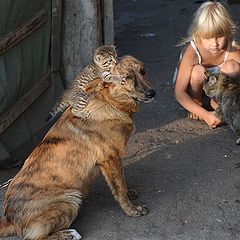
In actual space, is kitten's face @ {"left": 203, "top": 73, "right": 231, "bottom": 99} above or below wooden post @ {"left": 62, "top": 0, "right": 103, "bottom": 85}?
below

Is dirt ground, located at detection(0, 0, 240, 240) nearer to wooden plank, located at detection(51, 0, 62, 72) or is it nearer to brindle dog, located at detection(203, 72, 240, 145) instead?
brindle dog, located at detection(203, 72, 240, 145)

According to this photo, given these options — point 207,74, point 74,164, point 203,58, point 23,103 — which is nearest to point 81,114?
point 74,164

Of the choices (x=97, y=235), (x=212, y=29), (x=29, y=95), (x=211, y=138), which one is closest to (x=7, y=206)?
(x=97, y=235)

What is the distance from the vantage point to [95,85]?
14.1ft

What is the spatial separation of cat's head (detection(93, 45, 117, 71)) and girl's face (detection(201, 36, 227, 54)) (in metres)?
1.67

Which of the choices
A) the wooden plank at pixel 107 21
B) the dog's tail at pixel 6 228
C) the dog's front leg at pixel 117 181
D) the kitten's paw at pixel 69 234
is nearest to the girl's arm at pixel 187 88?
the wooden plank at pixel 107 21

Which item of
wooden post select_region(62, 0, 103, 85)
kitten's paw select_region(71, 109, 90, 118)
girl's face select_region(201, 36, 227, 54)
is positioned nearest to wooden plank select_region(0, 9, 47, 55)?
wooden post select_region(62, 0, 103, 85)

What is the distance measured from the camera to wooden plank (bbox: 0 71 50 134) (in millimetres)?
5258

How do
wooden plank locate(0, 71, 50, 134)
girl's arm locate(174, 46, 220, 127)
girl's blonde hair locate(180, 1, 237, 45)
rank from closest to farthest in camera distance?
wooden plank locate(0, 71, 50, 134)
girl's blonde hair locate(180, 1, 237, 45)
girl's arm locate(174, 46, 220, 127)

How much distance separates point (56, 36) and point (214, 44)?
1.66m

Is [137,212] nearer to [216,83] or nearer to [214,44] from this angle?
[216,83]

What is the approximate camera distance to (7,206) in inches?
164

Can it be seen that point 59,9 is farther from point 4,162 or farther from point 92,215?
point 92,215

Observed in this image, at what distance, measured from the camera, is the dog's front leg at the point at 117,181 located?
4.30 m
